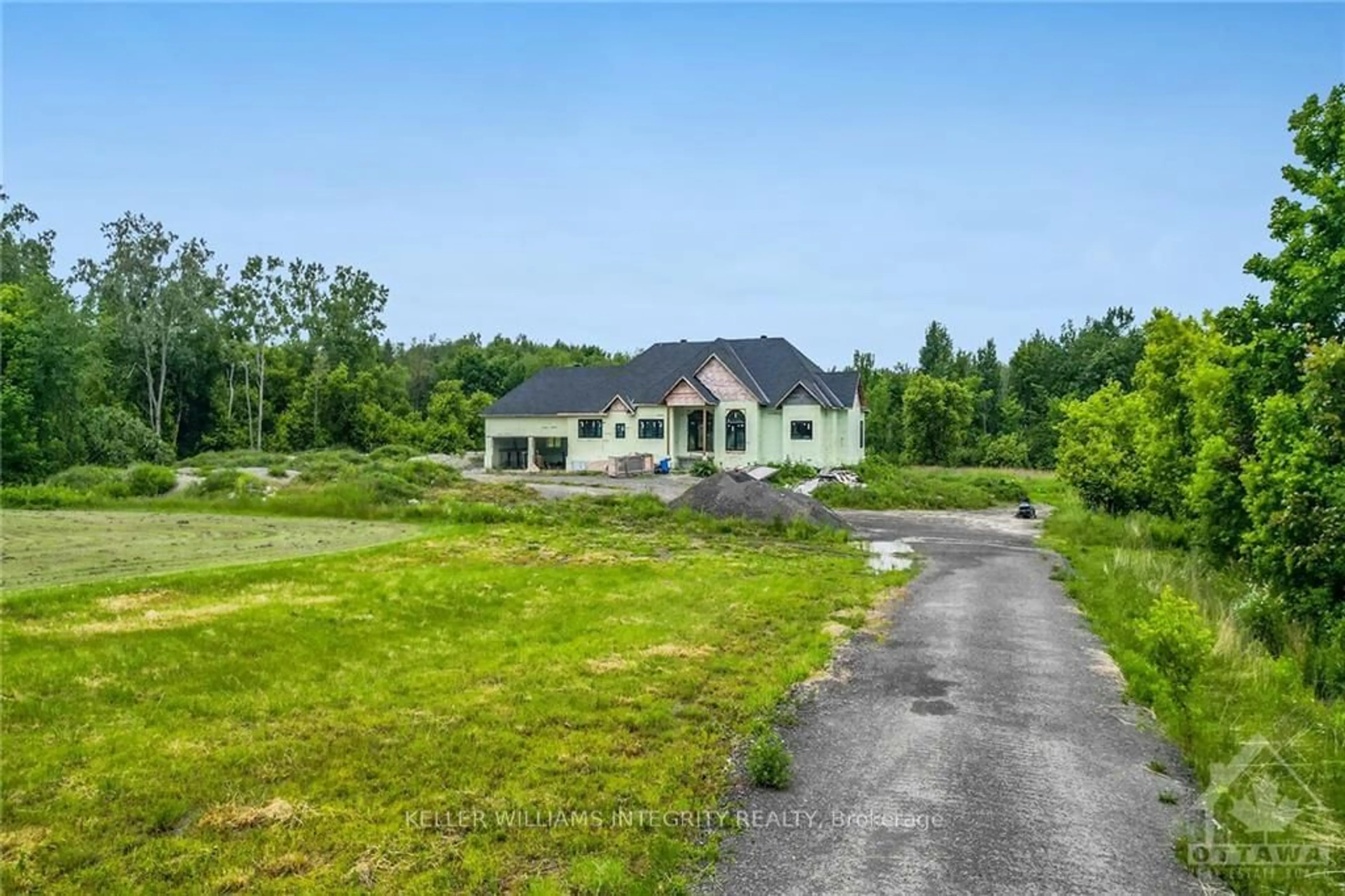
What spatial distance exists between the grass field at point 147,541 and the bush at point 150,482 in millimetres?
3960

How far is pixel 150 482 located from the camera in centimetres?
2867

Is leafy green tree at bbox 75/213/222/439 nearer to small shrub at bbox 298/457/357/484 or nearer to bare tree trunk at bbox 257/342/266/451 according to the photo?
bare tree trunk at bbox 257/342/266/451

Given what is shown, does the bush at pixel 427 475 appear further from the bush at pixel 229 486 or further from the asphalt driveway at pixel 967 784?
the asphalt driveway at pixel 967 784

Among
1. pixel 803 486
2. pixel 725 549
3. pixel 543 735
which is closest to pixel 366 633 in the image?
pixel 543 735

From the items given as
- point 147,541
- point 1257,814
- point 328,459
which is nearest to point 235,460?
point 328,459

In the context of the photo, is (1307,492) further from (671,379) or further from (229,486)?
(671,379)

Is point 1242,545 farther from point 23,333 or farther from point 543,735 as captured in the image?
point 23,333

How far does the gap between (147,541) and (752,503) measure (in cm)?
1538

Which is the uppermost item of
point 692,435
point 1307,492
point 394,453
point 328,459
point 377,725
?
point 692,435

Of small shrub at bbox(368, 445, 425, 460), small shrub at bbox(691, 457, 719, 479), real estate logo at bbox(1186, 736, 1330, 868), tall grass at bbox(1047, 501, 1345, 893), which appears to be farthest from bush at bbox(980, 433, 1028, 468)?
real estate logo at bbox(1186, 736, 1330, 868)

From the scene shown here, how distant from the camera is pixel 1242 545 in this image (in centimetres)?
1207

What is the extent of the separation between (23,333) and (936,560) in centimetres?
3565

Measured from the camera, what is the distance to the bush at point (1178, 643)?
8.23 m

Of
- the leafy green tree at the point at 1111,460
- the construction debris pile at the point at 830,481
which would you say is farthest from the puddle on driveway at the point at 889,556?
the construction debris pile at the point at 830,481
